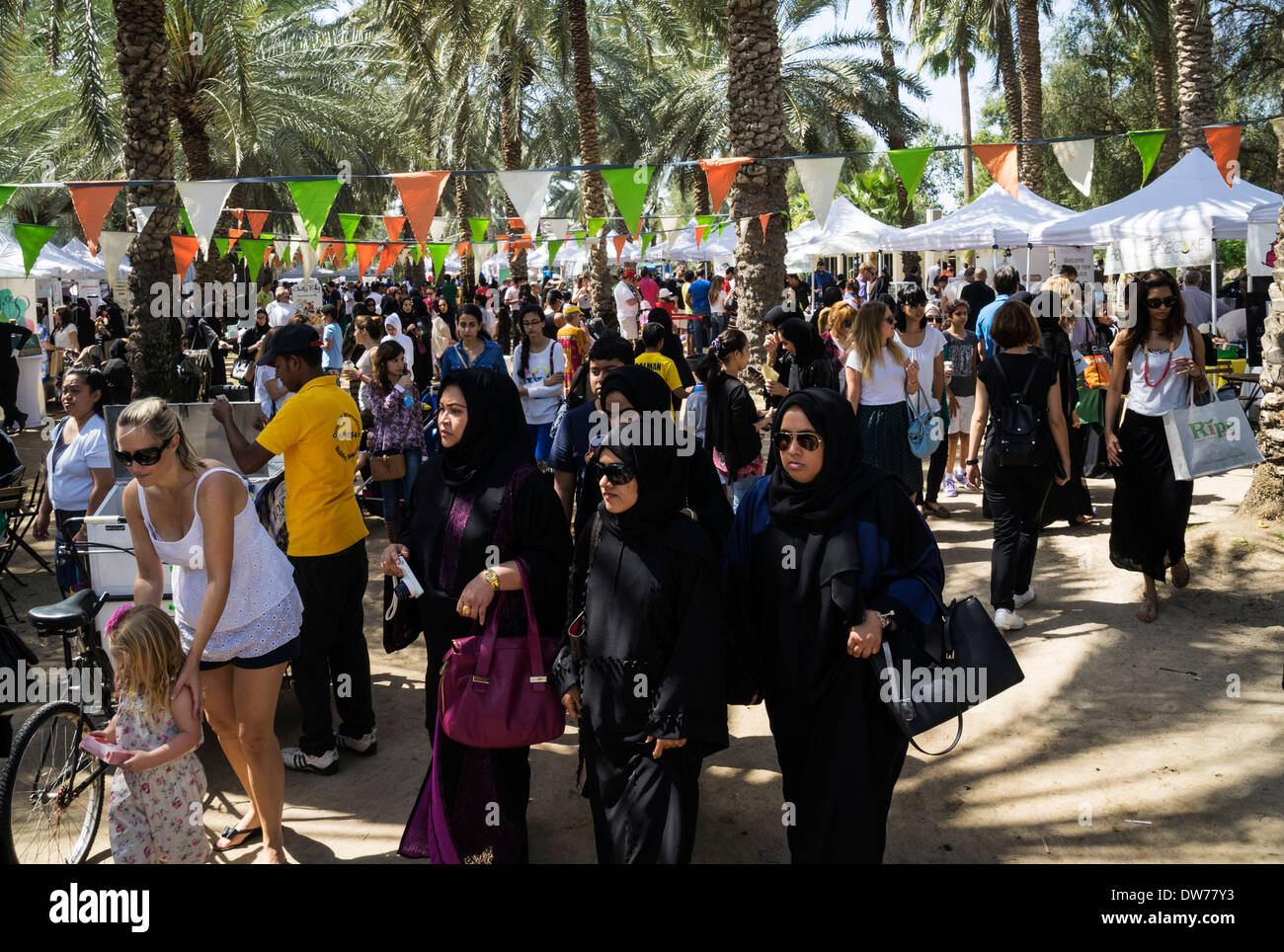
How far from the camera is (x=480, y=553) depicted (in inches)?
150

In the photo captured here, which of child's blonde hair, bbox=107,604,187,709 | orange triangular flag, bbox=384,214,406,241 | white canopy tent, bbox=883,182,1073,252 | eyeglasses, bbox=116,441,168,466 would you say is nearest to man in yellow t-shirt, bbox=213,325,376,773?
eyeglasses, bbox=116,441,168,466

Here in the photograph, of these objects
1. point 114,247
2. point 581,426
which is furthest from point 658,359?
point 114,247

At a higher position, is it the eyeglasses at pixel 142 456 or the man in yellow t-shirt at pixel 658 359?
the man in yellow t-shirt at pixel 658 359

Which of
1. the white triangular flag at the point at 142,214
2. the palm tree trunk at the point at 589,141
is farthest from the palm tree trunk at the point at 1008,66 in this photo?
the white triangular flag at the point at 142,214

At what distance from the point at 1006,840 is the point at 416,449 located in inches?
218

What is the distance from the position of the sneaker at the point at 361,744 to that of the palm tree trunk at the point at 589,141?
14597 mm

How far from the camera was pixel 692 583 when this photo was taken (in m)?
3.26

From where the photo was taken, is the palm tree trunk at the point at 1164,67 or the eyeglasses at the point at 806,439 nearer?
the eyeglasses at the point at 806,439

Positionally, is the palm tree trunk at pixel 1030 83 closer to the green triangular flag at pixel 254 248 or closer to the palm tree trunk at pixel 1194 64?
the palm tree trunk at pixel 1194 64

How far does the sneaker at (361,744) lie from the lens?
513 centimetres

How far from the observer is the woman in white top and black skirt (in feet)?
19.5

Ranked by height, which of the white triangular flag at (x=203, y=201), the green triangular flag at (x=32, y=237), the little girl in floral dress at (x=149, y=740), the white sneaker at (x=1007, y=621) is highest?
the green triangular flag at (x=32, y=237)

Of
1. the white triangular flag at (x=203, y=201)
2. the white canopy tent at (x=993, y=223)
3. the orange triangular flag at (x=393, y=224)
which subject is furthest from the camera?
the orange triangular flag at (x=393, y=224)

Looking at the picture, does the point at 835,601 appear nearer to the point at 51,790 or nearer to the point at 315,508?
the point at 315,508
